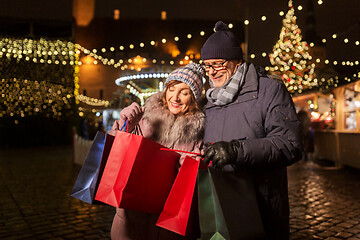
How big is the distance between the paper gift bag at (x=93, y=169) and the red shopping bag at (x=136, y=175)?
0.39 feet

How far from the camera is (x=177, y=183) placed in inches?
80.9

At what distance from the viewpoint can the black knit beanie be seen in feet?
7.42

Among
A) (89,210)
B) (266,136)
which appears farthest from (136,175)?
(89,210)

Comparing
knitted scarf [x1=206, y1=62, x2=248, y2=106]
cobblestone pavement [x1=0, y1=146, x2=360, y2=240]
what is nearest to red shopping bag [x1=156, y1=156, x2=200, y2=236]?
knitted scarf [x1=206, y1=62, x2=248, y2=106]

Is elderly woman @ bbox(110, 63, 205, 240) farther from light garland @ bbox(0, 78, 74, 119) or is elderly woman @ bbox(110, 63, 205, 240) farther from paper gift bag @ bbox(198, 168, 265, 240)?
light garland @ bbox(0, 78, 74, 119)

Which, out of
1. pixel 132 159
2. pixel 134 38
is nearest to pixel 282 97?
pixel 132 159

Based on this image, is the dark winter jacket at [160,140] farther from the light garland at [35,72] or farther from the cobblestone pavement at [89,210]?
the light garland at [35,72]

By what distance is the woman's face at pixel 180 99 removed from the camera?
106 inches

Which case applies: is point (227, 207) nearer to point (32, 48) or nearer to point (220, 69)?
point (220, 69)

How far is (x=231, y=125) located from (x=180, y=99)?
0.67 m

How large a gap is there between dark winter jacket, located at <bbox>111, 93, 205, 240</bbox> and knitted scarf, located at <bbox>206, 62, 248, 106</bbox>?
395 millimetres

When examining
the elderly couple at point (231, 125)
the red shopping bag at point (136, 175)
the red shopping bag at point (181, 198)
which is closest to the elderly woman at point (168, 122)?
the elderly couple at point (231, 125)

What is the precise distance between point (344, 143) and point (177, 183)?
10.2 m

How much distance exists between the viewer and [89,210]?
613 centimetres
